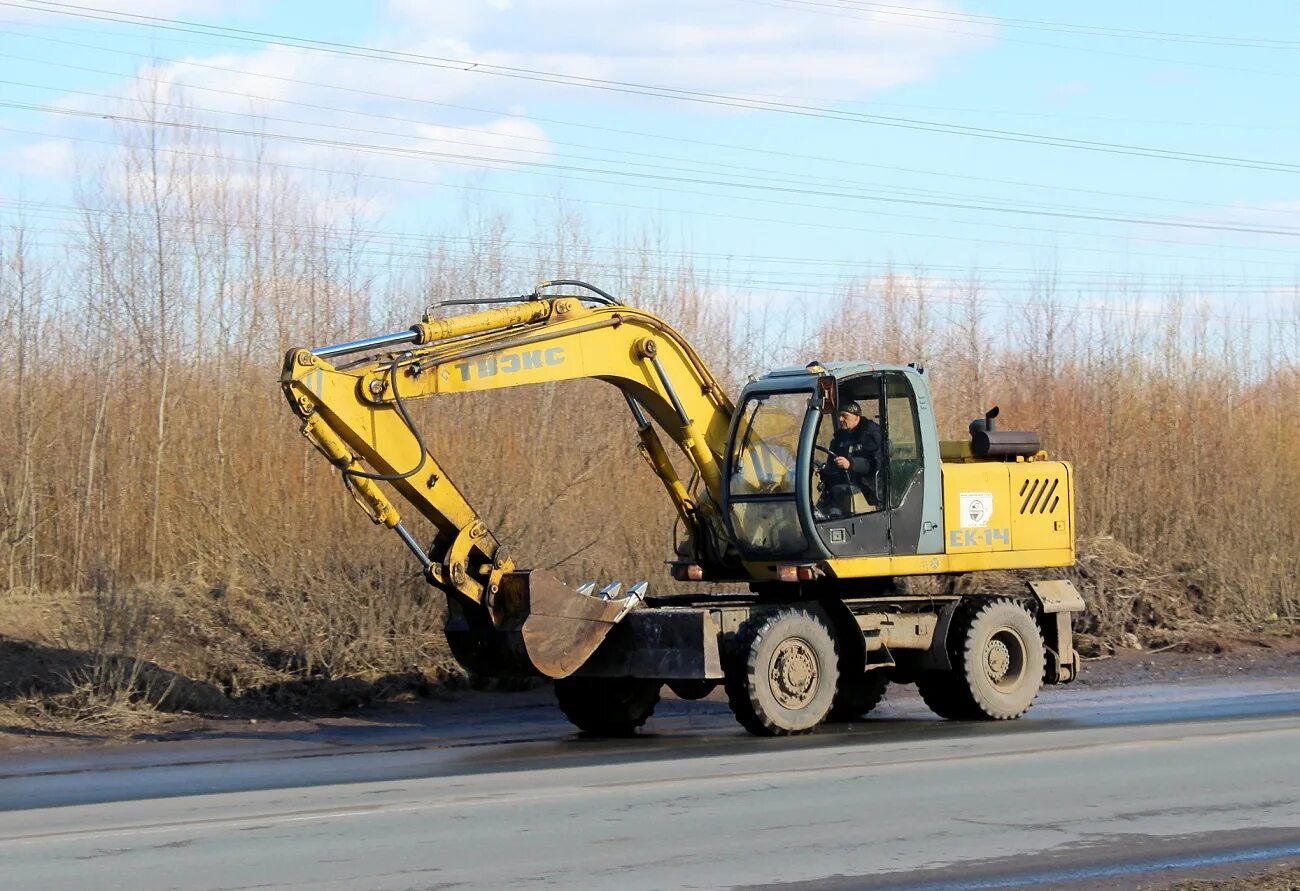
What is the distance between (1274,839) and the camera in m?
9.17

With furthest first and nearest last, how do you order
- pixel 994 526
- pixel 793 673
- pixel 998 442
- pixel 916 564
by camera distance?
pixel 998 442 < pixel 994 526 < pixel 916 564 < pixel 793 673

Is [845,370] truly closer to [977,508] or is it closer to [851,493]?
[851,493]

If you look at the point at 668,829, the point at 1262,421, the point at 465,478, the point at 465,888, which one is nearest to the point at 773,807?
the point at 668,829

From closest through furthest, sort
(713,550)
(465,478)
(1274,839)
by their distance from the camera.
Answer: (1274,839)
(713,550)
(465,478)

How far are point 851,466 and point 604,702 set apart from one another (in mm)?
3085

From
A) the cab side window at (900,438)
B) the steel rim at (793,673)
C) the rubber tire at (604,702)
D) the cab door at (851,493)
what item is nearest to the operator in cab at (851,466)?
the cab door at (851,493)

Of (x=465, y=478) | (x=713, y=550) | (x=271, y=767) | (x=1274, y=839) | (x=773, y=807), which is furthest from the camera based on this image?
(x=465, y=478)

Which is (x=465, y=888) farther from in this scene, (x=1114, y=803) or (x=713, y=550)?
(x=713, y=550)

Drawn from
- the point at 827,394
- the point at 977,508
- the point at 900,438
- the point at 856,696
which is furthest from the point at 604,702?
the point at 977,508

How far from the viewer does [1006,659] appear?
1555 cm

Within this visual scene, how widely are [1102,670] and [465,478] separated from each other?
8.11 m

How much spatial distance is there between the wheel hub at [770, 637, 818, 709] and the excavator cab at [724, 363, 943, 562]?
85 cm

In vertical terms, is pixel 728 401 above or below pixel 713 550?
above

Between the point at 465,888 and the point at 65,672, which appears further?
the point at 65,672
